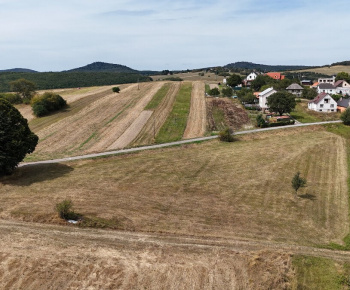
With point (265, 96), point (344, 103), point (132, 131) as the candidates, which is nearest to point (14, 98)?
point (132, 131)

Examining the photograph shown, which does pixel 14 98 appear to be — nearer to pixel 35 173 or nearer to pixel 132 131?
pixel 132 131

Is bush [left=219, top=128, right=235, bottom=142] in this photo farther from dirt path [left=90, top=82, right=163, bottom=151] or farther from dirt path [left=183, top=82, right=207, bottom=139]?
dirt path [left=90, top=82, right=163, bottom=151]

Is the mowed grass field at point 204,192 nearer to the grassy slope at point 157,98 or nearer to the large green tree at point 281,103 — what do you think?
the large green tree at point 281,103

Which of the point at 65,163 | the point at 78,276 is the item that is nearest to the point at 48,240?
the point at 78,276

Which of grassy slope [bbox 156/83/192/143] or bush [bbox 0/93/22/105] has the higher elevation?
bush [bbox 0/93/22/105]

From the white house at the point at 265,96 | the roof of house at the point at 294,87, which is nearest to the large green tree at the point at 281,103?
the white house at the point at 265,96

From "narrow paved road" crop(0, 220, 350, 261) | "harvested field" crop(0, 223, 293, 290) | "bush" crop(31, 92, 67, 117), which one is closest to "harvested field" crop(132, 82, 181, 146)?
"bush" crop(31, 92, 67, 117)

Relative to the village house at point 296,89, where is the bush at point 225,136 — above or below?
below
